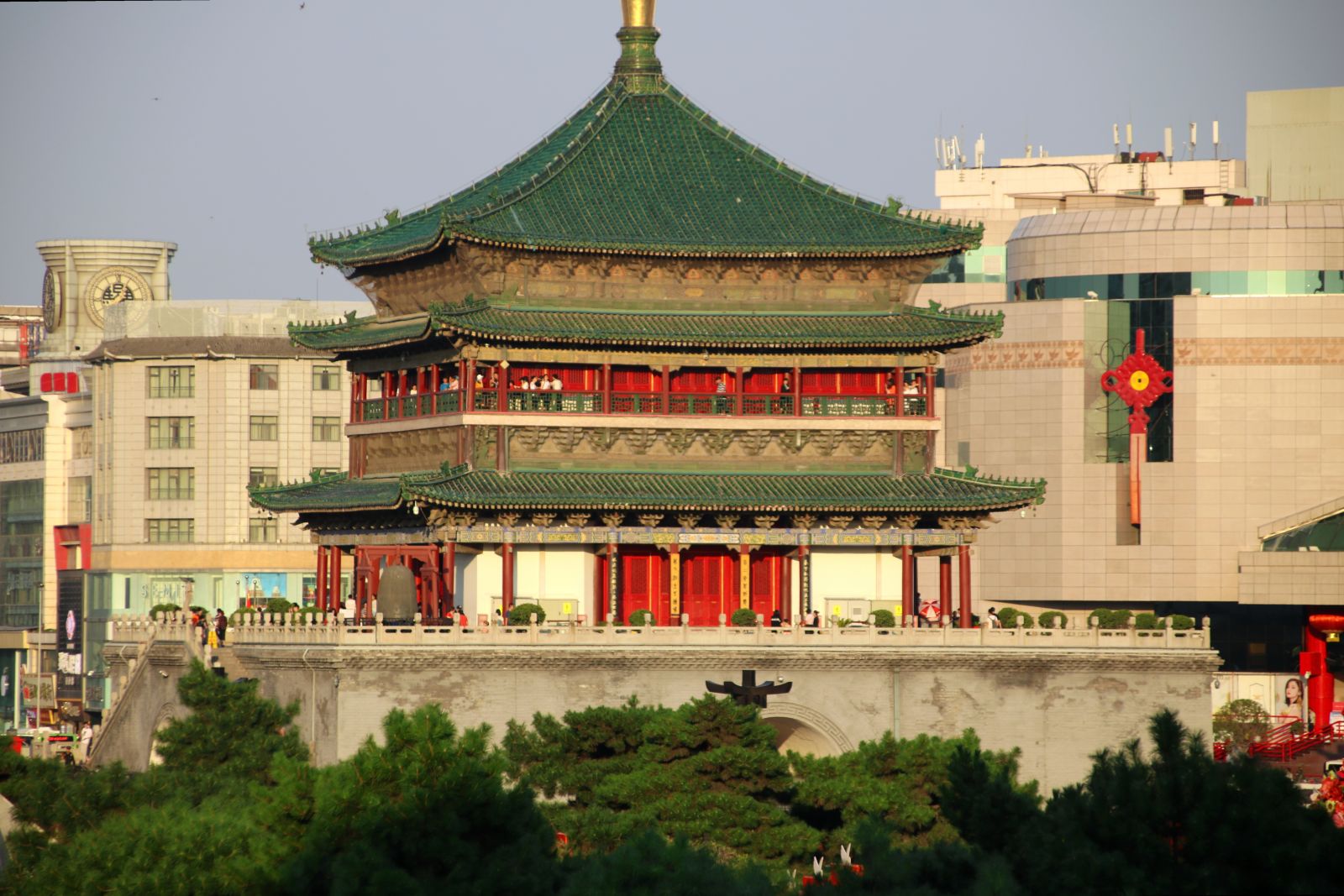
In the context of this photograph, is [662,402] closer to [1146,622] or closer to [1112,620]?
[1112,620]

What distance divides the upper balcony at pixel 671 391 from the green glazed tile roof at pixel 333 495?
9.66ft

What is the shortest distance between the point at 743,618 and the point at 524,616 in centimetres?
717

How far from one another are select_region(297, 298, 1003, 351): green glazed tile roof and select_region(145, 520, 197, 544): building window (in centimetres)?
5218

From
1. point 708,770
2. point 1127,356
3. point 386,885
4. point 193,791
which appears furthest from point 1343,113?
point 386,885

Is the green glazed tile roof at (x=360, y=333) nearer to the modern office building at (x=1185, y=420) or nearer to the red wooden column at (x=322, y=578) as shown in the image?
the red wooden column at (x=322, y=578)

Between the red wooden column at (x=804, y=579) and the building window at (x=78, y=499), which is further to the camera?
the building window at (x=78, y=499)

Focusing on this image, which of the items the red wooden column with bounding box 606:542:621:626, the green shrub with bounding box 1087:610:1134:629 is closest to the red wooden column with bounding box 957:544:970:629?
A: the green shrub with bounding box 1087:610:1134:629

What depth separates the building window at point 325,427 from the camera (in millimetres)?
142125

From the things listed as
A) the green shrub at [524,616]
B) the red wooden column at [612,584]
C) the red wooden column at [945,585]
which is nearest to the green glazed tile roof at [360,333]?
the red wooden column at [612,584]

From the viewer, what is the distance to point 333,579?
95125 mm

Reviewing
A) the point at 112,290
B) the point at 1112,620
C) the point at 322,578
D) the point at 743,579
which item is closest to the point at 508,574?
the point at 743,579

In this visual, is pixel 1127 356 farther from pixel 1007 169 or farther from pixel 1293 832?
pixel 1293 832

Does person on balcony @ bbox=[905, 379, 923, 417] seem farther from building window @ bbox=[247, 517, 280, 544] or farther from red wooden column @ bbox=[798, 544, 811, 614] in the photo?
building window @ bbox=[247, 517, 280, 544]

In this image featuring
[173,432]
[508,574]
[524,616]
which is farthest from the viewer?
[173,432]
